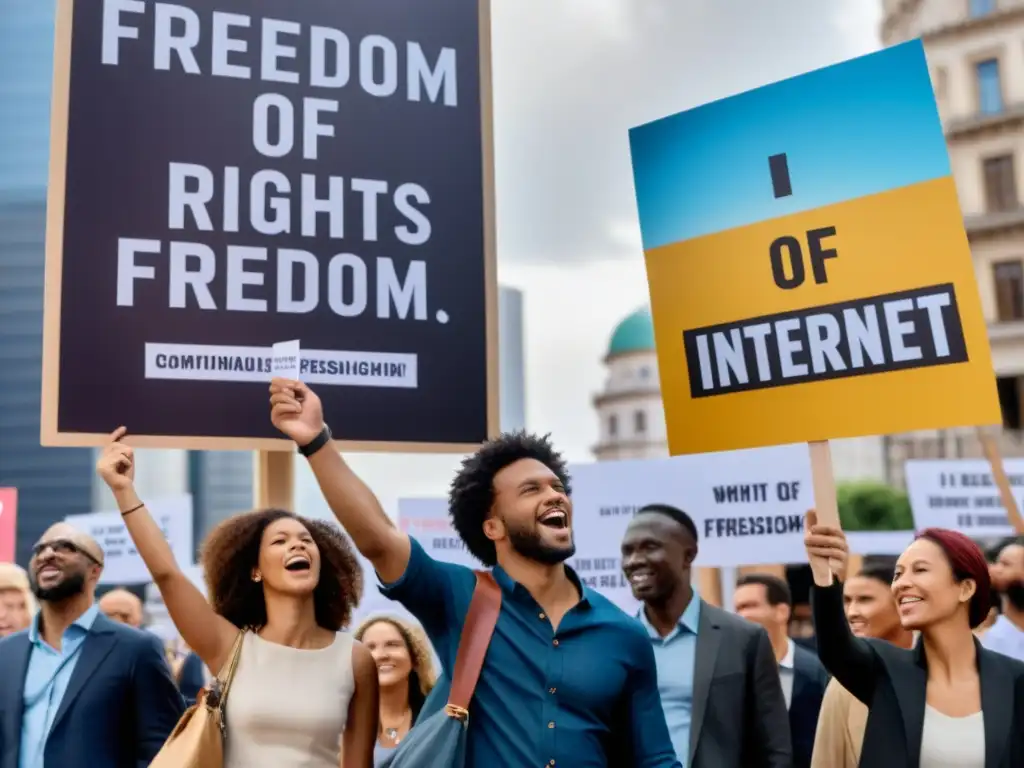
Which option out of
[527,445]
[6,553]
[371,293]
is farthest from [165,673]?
[6,553]

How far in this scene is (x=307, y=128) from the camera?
4621 mm

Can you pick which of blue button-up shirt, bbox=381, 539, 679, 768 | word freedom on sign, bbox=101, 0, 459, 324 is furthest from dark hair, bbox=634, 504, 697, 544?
blue button-up shirt, bbox=381, 539, 679, 768

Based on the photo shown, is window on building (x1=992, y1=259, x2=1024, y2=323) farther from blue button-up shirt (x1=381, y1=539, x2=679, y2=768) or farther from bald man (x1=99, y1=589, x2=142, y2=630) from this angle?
blue button-up shirt (x1=381, y1=539, x2=679, y2=768)

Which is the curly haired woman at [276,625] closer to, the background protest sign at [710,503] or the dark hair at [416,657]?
the dark hair at [416,657]

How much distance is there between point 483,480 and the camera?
3.62 metres

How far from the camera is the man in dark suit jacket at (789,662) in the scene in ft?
18.6

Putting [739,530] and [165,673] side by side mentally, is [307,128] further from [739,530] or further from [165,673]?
[739,530]

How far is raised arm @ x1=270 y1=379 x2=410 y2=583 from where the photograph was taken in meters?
3.14

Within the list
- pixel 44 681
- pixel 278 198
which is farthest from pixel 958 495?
pixel 44 681

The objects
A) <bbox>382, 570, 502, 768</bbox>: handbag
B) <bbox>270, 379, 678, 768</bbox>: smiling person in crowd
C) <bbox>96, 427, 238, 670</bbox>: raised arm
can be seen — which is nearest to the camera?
<bbox>382, 570, 502, 768</bbox>: handbag

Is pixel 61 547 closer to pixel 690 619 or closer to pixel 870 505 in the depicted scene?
pixel 690 619

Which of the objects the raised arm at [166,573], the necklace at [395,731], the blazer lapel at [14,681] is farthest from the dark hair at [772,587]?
the blazer lapel at [14,681]

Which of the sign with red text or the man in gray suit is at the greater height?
the sign with red text

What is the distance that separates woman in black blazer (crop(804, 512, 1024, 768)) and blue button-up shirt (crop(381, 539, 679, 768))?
576 mm
